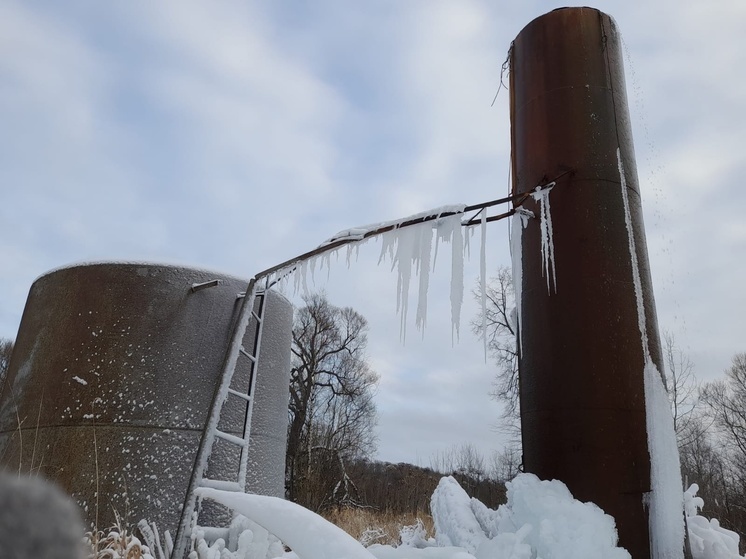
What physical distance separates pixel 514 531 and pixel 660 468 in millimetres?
1123

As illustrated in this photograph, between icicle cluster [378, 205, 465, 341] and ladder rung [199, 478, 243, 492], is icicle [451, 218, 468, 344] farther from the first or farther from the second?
ladder rung [199, 478, 243, 492]

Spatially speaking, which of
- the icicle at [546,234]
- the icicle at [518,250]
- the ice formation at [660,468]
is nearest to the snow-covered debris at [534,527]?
the ice formation at [660,468]

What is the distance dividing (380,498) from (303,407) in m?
5.32

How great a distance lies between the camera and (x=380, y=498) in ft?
82.6

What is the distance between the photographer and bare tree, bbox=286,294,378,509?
23766 millimetres

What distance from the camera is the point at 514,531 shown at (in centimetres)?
366

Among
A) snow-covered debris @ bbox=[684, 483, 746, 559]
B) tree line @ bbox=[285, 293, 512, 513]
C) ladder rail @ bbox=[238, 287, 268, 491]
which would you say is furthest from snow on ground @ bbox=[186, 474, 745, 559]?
tree line @ bbox=[285, 293, 512, 513]

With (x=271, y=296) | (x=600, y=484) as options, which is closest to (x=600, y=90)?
(x=600, y=484)

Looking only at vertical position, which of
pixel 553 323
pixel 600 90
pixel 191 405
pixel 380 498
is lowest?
pixel 380 498

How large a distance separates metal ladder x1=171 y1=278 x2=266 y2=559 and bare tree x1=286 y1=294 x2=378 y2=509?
17.1 metres

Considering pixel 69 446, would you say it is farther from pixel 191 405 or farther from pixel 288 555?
pixel 288 555

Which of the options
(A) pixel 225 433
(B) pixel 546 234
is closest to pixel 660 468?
(B) pixel 546 234

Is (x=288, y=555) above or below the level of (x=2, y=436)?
below

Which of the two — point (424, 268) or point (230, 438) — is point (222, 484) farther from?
point (424, 268)
